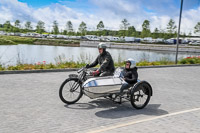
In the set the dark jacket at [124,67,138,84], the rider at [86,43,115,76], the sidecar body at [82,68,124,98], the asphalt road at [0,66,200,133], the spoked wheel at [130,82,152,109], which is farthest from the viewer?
the rider at [86,43,115,76]

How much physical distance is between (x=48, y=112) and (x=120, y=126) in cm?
185

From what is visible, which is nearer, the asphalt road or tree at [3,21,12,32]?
the asphalt road

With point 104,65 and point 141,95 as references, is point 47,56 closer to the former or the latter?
point 104,65

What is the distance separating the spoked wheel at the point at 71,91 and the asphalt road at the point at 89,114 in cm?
20

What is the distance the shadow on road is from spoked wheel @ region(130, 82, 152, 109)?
0.49ft

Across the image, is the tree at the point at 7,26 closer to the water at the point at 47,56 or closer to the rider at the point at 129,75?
the water at the point at 47,56

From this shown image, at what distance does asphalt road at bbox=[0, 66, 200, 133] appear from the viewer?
186 inches

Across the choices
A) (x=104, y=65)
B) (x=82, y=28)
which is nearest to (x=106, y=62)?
(x=104, y=65)

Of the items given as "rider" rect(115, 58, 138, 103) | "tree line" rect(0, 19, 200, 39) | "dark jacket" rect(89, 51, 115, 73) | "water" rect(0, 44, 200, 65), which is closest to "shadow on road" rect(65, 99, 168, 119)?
"rider" rect(115, 58, 138, 103)

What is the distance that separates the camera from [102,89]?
5.80 m

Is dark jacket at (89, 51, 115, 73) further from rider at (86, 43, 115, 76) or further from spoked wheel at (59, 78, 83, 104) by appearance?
spoked wheel at (59, 78, 83, 104)

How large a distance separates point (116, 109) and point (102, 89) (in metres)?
0.82

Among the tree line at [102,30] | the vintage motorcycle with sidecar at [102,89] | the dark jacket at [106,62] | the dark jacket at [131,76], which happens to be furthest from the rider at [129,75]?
the tree line at [102,30]

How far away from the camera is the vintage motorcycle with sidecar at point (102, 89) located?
18.9ft
